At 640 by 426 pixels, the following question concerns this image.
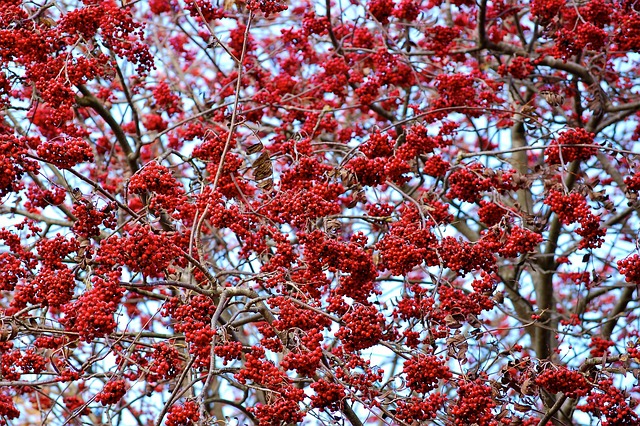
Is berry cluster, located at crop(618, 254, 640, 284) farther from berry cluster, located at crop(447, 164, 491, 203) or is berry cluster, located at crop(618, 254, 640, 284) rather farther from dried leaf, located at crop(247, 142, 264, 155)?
dried leaf, located at crop(247, 142, 264, 155)

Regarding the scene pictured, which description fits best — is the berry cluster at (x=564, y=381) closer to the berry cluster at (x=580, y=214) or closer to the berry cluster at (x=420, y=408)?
the berry cluster at (x=420, y=408)

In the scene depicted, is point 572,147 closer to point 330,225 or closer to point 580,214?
point 580,214

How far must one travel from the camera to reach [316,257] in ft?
15.3

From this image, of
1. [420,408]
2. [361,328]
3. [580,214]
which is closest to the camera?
[361,328]

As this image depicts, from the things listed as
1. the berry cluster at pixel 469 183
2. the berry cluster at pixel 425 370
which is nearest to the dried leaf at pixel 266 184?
the berry cluster at pixel 469 183

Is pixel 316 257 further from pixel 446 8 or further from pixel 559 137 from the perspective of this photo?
pixel 446 8

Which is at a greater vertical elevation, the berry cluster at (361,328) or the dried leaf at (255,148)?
the dried leaf at (255,148)

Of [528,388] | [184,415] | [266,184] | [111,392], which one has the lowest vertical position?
[184,415]

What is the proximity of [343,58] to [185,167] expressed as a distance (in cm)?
354

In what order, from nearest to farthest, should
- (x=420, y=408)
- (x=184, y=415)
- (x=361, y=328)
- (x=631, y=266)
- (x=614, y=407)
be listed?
1. (x=184, y=415)
2. (x=361, y=328)
3. (x=420, y=408)
4. (x=614, y=407)
5. (x=631, y=266)

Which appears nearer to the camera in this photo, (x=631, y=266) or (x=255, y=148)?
(x=631, y=266)

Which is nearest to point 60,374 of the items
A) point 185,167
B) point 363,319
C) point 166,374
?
point 166,374

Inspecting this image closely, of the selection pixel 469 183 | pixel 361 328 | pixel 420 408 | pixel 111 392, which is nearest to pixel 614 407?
pixel 420 408

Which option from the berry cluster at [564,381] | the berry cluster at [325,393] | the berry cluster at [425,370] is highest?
the berry cluster at [564,381]
